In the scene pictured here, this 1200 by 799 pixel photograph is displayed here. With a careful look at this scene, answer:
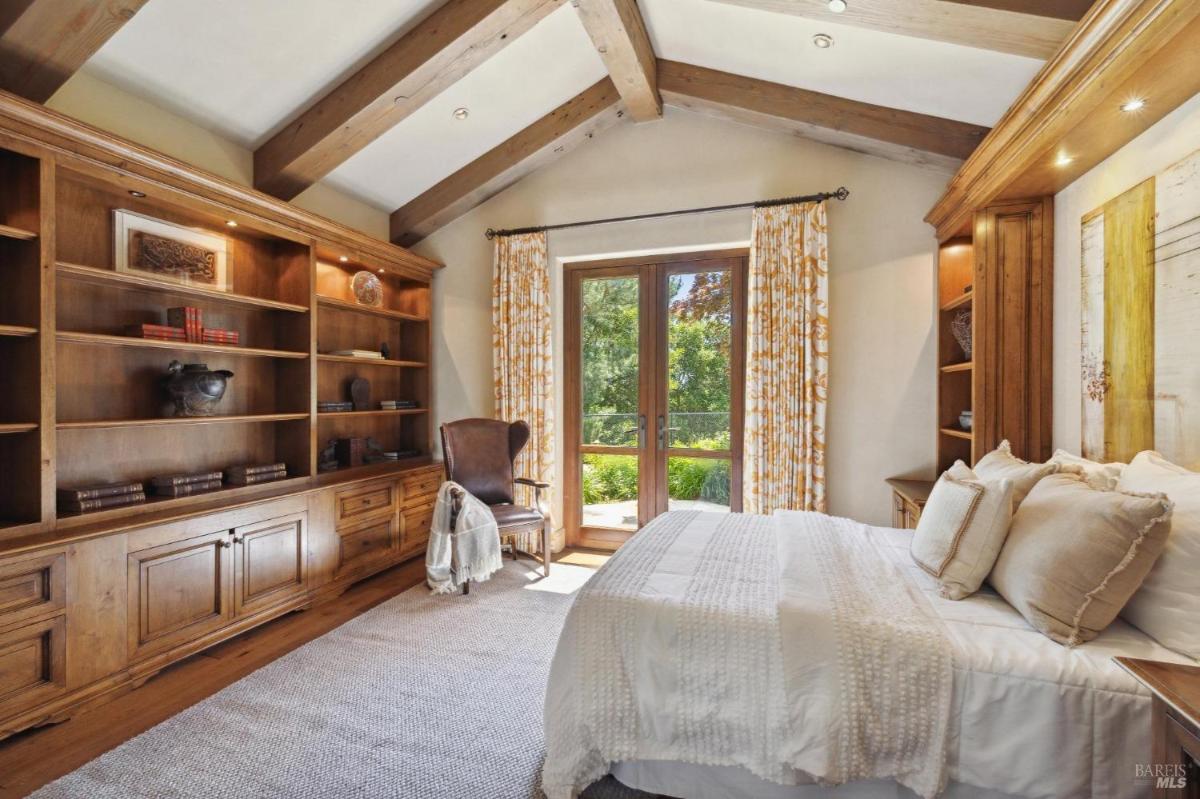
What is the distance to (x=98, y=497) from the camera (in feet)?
7.84

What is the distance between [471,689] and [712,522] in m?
1.32

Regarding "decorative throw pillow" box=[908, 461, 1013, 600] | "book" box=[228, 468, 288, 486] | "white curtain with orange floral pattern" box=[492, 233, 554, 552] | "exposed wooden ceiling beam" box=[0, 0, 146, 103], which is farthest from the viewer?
"white curtain with orange floral pattern" box=[492, 233, 554, 552]

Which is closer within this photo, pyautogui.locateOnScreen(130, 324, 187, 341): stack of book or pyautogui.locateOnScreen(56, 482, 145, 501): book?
pyautogui.locateOnScreen(56, 482, 145, 501): book

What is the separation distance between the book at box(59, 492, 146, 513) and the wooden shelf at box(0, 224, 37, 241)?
1128mm

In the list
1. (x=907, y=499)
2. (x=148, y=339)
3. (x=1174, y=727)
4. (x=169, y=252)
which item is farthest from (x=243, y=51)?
(x=907, y=499)

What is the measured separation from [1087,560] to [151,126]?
14.1 ft

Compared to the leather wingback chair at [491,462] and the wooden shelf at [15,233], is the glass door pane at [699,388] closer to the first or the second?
the leather wingback chair at [491,462]

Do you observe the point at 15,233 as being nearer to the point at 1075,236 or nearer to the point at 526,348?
Result: the point at 526,348

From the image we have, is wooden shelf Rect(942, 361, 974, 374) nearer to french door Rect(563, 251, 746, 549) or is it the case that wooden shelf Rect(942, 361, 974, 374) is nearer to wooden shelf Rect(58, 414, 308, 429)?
french door Rect(563, 251, 746, 549)

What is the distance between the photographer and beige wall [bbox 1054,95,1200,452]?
75.6 inches

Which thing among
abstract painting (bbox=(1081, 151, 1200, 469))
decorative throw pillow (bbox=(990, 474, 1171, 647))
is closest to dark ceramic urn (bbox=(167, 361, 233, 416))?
decorative throw pillow (bbox=(990, 474, 1171, 647))

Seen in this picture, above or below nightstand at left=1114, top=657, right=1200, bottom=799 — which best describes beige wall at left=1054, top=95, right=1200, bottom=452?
above

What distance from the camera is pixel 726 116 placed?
12.1 ft

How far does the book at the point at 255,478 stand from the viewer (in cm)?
302
